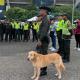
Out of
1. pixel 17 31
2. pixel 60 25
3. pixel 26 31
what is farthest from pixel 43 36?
pixel 26 31

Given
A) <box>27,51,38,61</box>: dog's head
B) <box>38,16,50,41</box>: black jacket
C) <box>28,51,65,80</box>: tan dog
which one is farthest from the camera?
<box>38,16,50,41</box>: black jacket

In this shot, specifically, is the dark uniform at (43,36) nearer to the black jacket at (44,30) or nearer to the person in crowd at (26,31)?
the black jacket at (44,30)

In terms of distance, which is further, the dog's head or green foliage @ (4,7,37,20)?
green foliage @ (4,7,37,20)

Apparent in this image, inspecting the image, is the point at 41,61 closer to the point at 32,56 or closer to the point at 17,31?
the point at 32,56

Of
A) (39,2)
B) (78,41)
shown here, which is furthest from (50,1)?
(78,41)

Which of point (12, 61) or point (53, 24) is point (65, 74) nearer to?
point (12, 61)

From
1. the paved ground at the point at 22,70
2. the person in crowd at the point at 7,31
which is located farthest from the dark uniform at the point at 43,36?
the person in crowd at the point at 7,31

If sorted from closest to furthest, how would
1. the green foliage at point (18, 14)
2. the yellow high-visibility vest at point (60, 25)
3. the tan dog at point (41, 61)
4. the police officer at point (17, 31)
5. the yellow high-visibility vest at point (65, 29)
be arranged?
the tan dog at point (41, 61)
the yellow high-visibility vest at point (65, 29)
the yellow high-visibility vest at point (60, 25)
the police officer at point (17, 31)
the green foliage at point (18, 14)

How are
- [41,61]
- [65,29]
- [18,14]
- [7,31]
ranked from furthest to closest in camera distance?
[18,14] → [7,31] → [65,29] → [41,61]

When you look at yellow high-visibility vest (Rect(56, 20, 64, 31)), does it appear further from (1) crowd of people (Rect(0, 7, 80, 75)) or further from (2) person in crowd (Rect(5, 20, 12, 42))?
(2) person in crowd (Rect(5, 20, 12, 42))

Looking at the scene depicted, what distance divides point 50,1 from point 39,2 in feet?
7.42

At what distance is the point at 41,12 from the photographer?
11.2 metres

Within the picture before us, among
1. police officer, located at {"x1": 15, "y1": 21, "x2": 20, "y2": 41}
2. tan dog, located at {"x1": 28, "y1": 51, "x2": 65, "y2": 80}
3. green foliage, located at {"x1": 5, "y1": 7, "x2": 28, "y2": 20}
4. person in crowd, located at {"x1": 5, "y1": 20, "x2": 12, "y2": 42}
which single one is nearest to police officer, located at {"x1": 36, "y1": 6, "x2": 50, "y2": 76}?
tan dog, located at {"x1": 28, "y1": 51, "x2": 65, "y2": 80}

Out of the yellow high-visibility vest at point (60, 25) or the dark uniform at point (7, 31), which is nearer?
the yellow high-visibility vest at point (60, 25)
